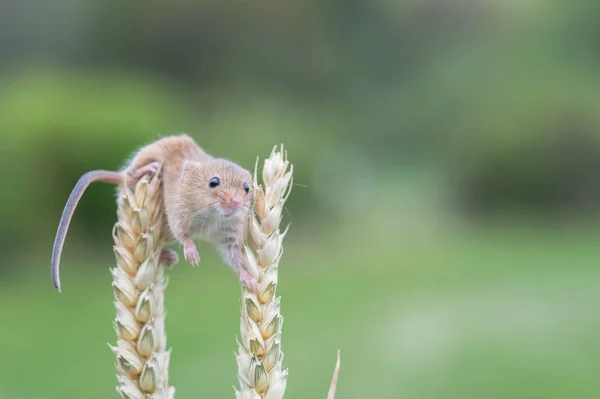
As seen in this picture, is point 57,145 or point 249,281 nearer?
point 249,281

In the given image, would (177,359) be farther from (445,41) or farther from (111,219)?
(445,41)

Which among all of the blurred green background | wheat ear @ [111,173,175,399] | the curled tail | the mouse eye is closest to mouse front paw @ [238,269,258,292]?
wheat ear @ [111,173,175,399]

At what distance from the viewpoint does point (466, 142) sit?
1388cm

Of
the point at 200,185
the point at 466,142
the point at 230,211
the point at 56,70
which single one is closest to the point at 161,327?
the point at 230,211

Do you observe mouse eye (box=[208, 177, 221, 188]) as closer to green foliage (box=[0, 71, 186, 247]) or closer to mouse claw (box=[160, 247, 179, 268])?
mouse claw (box=[160, 247, 179, 268])

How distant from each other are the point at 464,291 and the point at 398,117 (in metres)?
6.82

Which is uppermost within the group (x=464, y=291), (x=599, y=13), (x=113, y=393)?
(x=599, y=13)

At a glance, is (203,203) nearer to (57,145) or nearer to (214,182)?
(214,182)

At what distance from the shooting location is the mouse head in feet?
6.04

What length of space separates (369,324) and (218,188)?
615cm

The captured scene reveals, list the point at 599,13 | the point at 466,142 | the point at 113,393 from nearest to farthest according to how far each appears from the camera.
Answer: the point at 113,393 < the point at 466,142 < the point at 599,13

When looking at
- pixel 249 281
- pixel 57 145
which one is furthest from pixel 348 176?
pixel 249 281

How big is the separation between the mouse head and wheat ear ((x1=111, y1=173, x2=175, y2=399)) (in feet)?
1.56

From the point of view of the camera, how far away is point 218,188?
1.88m
